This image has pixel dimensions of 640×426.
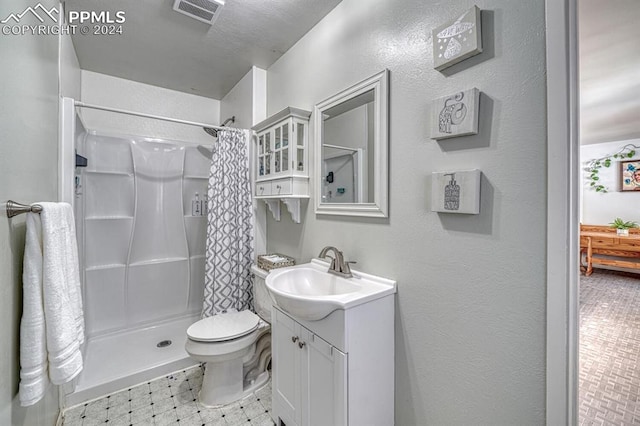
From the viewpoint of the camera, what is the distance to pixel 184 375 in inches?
80.5

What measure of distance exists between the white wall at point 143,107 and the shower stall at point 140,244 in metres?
0.33

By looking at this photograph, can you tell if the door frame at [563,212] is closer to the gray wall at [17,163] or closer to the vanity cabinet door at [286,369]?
the vanity cabinet door at [286,369]

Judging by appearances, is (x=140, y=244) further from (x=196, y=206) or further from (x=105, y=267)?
(x=196, y=206)

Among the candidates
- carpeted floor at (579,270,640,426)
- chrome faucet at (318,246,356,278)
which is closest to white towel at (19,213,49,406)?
chrome faucet at (318,246,356,278)

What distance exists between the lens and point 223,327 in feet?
5.99

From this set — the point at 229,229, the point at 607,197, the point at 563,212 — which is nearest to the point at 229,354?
the point at 229,229

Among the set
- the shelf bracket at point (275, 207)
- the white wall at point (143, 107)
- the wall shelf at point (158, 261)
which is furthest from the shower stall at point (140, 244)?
the shelf bracket at point (275, 207)

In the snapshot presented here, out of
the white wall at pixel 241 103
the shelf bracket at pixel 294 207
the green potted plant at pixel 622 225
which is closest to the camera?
the shelf bracket at pixel 294 207

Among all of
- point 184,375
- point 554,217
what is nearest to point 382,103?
point 554,217

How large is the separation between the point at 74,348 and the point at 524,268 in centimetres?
157

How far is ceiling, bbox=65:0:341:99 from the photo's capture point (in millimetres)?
1760

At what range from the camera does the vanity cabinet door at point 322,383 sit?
1.14 metres

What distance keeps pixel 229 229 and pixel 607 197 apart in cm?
601

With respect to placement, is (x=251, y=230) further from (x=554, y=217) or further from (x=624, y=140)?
(x=624, y=140)
